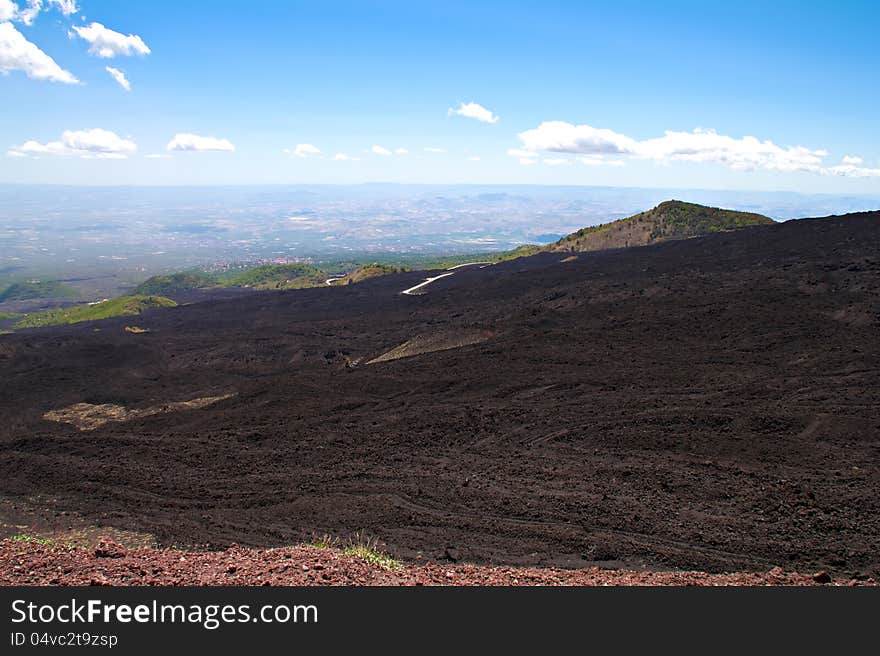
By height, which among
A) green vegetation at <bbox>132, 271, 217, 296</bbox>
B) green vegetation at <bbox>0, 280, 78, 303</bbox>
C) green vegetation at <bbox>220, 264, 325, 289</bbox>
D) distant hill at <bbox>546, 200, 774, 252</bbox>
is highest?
distant hill at <bbox>546, 200, 774, 252</bbox>

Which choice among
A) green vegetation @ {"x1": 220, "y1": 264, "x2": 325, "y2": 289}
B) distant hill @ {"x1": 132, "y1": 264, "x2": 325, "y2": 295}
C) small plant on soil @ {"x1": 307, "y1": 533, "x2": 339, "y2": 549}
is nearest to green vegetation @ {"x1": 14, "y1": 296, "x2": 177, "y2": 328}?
distant hill @ {"x1": 132, "y1": 264, "x2": 325, "y2": 295}

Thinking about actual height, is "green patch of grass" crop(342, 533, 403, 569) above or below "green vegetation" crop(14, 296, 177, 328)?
above

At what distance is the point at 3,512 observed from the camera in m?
14.2

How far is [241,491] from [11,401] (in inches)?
704

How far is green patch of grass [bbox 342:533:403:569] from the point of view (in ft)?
25.7

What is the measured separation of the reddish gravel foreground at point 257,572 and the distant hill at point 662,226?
6520cm

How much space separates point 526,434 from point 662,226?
60998 mm

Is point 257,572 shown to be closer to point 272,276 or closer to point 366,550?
point 366,550

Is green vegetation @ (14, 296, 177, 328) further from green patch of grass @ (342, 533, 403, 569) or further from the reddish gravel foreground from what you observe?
the reddish gravel foreground

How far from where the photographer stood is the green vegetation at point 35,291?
116 metres

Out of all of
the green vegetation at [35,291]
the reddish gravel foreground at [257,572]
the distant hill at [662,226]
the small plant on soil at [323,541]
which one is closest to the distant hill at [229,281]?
the green vegetation at [35,291]

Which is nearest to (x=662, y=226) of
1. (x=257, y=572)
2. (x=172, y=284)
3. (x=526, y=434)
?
(x=526, y=434)

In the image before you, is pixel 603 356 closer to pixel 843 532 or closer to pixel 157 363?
pixel 843 532

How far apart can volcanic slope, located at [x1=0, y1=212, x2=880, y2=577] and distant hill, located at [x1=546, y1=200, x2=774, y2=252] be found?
3586cm
